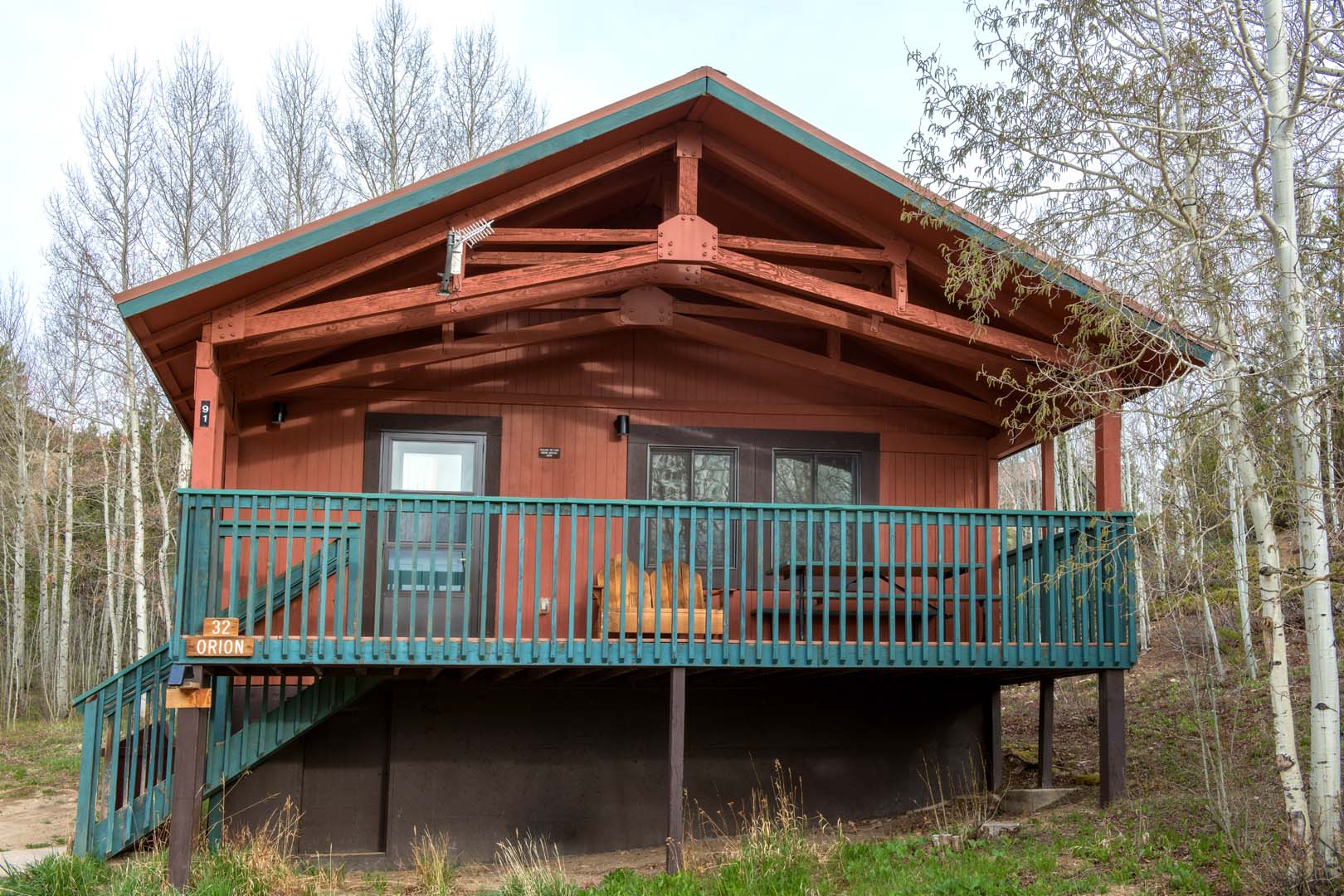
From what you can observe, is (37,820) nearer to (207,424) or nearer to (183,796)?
(183,796)

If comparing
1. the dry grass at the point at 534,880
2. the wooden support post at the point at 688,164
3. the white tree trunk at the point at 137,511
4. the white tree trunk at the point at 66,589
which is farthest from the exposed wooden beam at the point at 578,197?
the white tree trunk at the point at 66,589

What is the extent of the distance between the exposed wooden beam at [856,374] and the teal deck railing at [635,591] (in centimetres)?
194

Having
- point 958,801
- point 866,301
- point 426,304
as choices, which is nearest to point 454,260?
point 426,304

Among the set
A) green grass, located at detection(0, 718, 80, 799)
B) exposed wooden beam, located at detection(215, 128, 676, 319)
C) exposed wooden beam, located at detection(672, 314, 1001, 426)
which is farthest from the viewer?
green grass, located at detection(0, 718, 80, 799)

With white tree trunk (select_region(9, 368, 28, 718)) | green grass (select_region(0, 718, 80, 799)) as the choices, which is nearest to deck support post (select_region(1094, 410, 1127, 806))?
green grass (select_region(0, 718, 80, 799))

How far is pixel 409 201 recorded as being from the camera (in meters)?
10.1

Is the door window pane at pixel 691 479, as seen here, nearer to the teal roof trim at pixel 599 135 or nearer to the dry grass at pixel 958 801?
the dry grass at pixel 958 801

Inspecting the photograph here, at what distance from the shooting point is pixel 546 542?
1184cm

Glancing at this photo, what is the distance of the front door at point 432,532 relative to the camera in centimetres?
1018

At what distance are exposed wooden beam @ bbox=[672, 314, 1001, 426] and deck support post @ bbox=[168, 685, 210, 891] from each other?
5.67m

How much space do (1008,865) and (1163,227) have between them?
16.7ft

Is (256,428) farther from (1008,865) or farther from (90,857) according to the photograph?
(1008,865)

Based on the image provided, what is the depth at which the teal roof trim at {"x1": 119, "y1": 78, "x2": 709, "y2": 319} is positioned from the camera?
9.70m

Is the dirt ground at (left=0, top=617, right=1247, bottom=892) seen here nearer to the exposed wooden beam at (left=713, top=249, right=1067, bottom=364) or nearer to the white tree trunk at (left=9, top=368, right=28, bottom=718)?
the exposed wooden beam at (left=713, top=249, right=1067, bottom=364)
